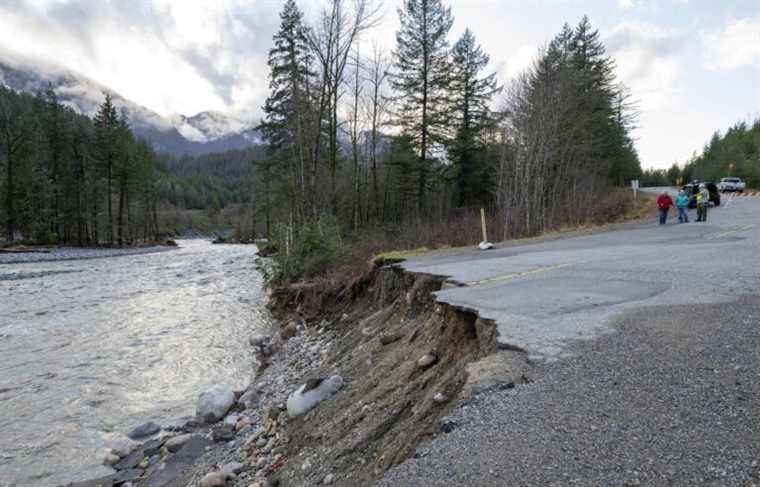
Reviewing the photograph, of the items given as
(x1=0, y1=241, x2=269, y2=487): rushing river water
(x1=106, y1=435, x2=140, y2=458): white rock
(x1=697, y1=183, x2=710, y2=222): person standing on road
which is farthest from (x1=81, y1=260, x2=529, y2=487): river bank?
(x1=697, y1=183, x2=710, y2=222): person standing on road

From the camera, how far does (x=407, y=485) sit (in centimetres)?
226

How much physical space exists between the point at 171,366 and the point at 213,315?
4298mm

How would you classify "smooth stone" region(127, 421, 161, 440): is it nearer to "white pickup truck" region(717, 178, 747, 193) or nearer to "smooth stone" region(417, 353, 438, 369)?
"smooth stone" region(417, 353, 438, 369)

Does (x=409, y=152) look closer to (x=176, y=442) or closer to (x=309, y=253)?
(x=309, y=253)

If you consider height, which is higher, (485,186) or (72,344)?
(485,186)

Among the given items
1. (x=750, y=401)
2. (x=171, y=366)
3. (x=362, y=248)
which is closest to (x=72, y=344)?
(x=171, y=366)

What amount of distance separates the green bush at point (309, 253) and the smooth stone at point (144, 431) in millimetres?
7722

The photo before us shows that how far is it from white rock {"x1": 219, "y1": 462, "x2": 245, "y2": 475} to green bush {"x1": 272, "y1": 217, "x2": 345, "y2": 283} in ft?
30.5

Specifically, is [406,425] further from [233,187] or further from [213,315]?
[233,187]

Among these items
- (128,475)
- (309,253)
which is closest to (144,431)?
(128,475)

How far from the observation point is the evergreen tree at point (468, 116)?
1093 inches

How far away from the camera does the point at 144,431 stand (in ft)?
19.5

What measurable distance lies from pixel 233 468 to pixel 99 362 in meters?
6.36

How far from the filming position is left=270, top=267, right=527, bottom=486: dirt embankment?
304cm
